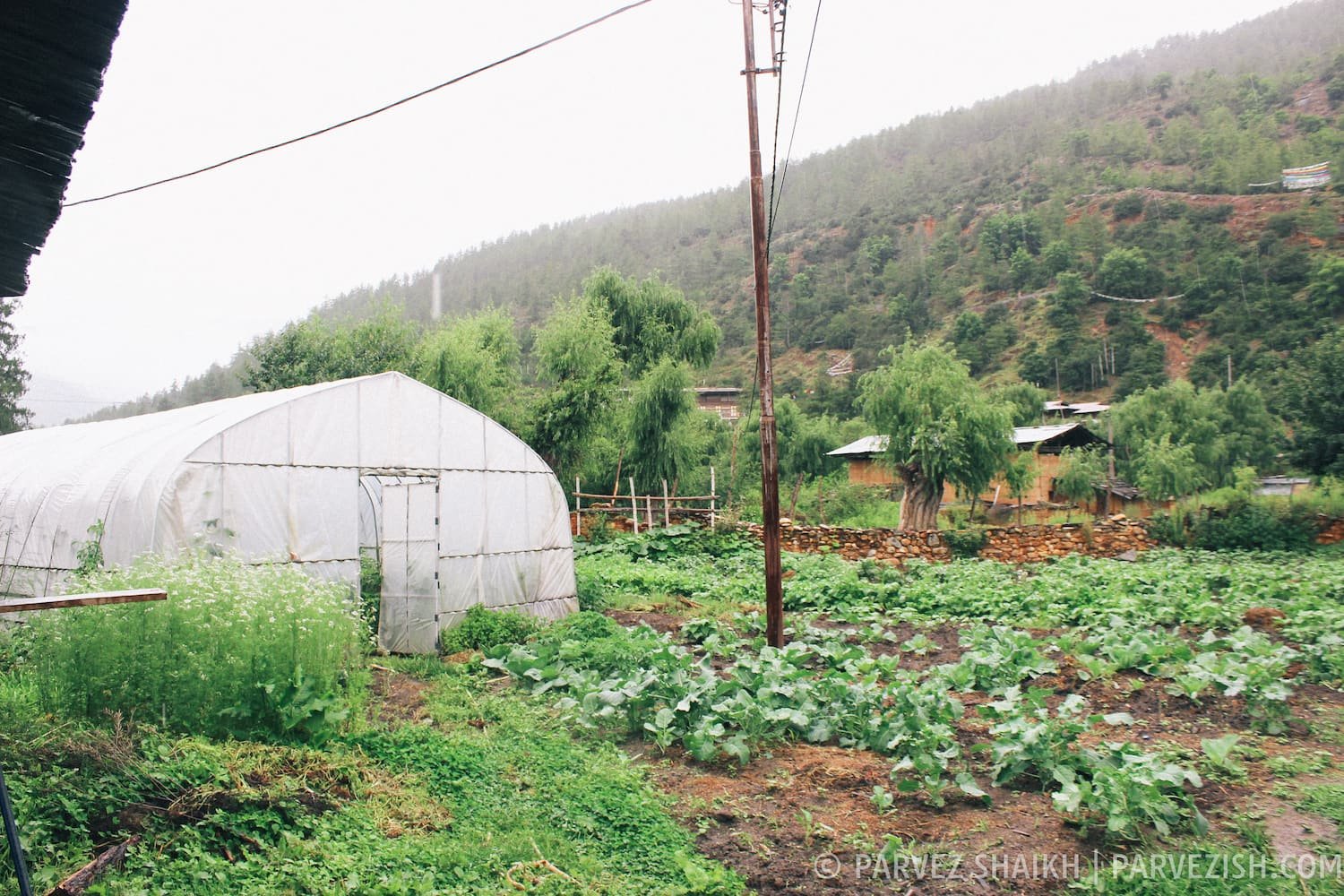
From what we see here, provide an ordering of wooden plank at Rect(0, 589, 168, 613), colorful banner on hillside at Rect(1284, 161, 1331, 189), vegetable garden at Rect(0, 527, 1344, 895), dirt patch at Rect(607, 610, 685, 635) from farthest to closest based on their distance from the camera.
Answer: colorful banner on hillside at Rect(1284, 161, 1331, 189) → dirt patch at Rect(607, 610, 685, 635) → vegetable garden at Rect(0, 527, 1344, 895) → wooden plank at Rect(0, 589, 168, 613)

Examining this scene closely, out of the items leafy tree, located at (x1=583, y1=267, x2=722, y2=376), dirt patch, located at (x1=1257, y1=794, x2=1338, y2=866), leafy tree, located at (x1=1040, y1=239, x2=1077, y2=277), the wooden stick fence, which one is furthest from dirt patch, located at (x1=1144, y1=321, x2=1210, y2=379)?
dirt patch, located at (x1=1257, y1=794, x2=1338, y2=866)

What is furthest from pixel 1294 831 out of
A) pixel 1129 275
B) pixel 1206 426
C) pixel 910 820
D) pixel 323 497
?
pixel 1129 275

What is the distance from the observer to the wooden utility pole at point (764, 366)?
30.6 ft

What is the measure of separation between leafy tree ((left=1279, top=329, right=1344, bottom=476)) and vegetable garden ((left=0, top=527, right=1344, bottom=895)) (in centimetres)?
1714

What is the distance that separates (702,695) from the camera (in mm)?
6812

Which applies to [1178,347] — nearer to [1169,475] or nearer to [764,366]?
[1169,475]

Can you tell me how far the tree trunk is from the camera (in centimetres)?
2312

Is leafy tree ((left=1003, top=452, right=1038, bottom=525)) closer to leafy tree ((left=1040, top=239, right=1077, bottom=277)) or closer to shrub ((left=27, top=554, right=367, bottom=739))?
shrub ((left=27, top=554, right=367, bottom=739))

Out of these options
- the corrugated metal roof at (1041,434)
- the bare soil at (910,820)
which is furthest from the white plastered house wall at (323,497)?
the corrugated metal roof at (1041,434)

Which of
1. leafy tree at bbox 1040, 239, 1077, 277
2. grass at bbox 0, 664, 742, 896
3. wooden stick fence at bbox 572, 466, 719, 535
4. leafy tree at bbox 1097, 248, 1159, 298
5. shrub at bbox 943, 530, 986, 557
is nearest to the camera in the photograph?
grass at bbox 0, 664, 742, 896

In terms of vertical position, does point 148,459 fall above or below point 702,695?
above

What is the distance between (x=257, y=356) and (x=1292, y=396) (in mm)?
32753

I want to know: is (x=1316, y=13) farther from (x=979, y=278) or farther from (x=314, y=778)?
(x=314, y=778)

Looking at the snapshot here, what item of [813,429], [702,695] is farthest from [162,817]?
[813,429]
